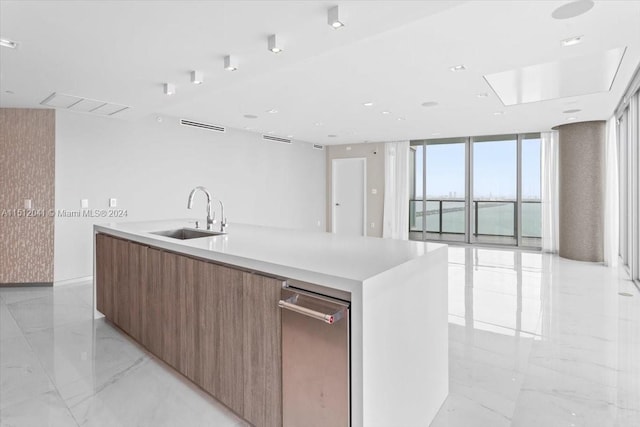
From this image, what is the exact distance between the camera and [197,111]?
548 centimetres

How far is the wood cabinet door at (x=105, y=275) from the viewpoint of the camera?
117 inches

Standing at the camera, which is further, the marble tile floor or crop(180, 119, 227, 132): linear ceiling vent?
crop(180, 119, 227, 132): linear ceiling vent

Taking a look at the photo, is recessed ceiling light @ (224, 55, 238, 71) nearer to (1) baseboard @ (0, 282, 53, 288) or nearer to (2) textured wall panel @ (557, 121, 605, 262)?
(1) baseboard @ (0, 282, 53, 288)

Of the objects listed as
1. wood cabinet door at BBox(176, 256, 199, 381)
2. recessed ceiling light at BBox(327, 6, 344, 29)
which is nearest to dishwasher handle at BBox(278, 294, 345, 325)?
wood cabinet door at BBox(176, 256, 199, 381)

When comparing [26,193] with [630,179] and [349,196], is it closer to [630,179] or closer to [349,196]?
[349,196]

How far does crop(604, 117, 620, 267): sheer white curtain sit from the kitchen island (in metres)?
5.19

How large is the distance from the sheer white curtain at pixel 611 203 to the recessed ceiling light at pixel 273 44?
5752 millimetres

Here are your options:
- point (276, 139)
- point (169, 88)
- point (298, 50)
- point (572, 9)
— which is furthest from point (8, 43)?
point (276, 139)

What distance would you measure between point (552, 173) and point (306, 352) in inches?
294

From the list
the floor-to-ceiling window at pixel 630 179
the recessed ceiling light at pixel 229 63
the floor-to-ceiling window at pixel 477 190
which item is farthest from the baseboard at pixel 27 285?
the floor-to-ceiling window at pixel 630 179

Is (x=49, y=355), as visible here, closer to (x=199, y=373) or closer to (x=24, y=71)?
(x=199, y=373)

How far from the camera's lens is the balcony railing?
300 inches

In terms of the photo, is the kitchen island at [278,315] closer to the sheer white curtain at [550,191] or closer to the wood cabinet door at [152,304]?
the wood cabinet door at [152,304]

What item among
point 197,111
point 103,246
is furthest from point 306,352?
point 197,111
